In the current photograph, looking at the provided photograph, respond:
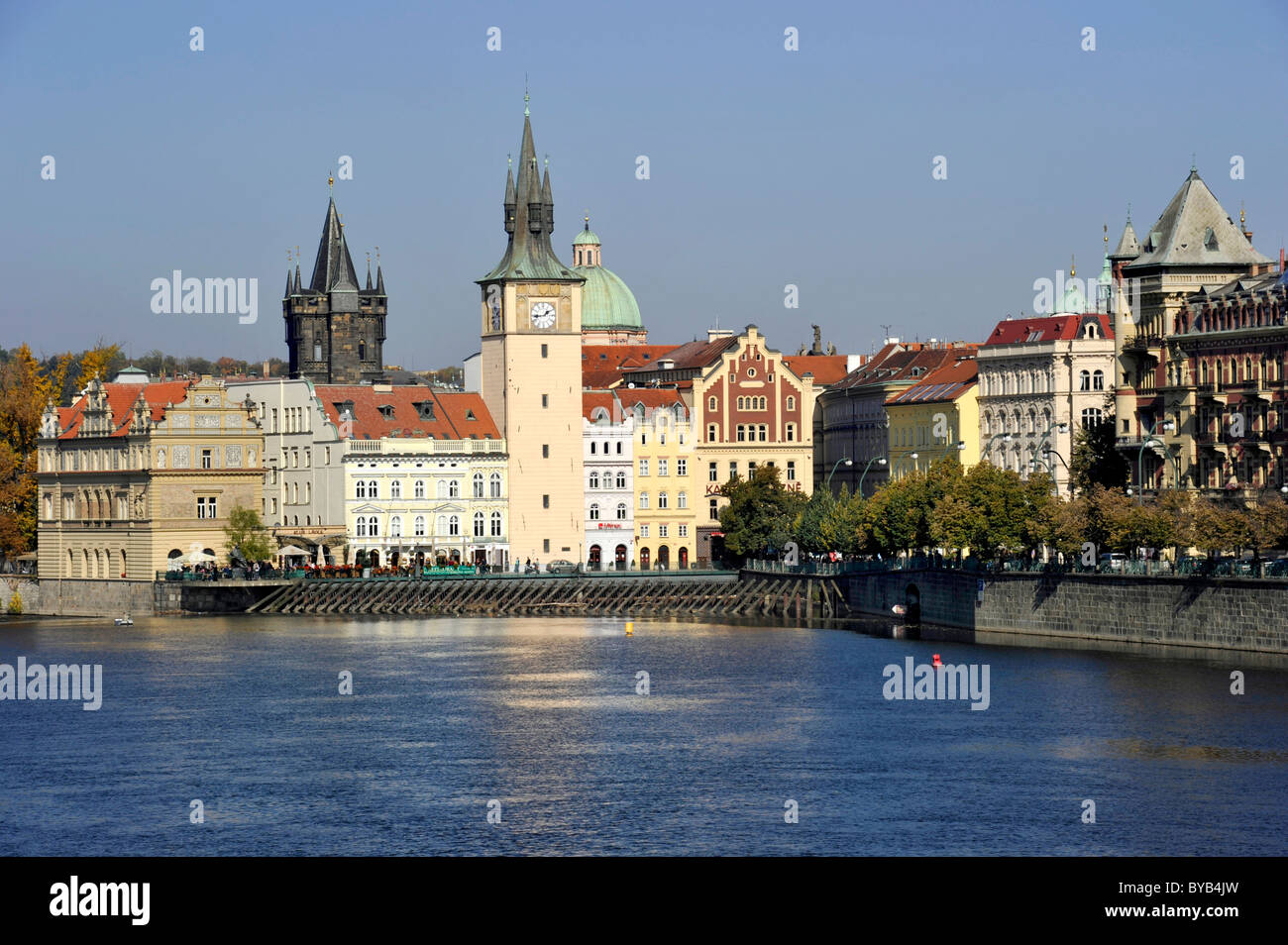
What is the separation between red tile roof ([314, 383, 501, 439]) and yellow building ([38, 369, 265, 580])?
5.41 metres

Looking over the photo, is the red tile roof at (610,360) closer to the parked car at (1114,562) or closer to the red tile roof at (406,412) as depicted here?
the red tile roof at (406,412)

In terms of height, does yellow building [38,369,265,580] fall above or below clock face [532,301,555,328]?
below

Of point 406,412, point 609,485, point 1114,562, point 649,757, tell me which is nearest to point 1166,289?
point 1114,562

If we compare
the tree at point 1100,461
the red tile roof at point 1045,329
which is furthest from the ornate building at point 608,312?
the tree at point 1100,461

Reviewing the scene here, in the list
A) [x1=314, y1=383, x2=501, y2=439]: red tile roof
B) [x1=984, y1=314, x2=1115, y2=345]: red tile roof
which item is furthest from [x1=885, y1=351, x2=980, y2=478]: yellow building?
[x1=314, y1=383, x2=501, y2=439]: red tile roof

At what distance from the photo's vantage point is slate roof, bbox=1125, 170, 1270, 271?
103500 millimetres

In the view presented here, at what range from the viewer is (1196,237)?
4090 inches
